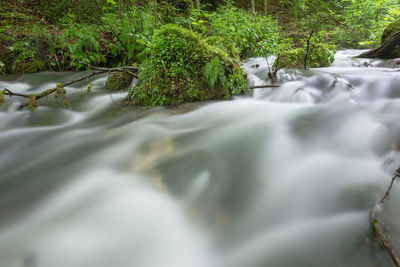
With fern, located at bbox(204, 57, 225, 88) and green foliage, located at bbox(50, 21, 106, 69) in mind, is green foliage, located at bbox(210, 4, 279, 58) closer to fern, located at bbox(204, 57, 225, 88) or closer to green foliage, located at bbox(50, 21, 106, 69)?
fern, located at bbox(204, 57, 225, 88)

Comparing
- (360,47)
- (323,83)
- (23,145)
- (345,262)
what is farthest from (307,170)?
(360,47)

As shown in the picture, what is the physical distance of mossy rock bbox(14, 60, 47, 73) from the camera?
6.29 metres

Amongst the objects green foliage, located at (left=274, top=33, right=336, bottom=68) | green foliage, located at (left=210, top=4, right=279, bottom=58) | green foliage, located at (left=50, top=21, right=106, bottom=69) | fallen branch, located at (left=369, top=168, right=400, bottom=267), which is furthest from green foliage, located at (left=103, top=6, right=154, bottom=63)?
fallen branch, located at (left=369, top=168, right=400, bottom=267)

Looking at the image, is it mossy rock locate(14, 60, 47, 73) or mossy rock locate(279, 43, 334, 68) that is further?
mossy rock locate(14, 60, 47, 73)

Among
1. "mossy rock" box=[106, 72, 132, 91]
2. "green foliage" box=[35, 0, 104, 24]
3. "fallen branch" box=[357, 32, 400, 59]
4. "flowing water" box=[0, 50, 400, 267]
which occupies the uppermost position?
"green foliage" box=[35, 0, 104, 24]

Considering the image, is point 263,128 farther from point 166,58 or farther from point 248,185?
point 166,58

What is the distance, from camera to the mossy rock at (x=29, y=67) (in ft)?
20.6

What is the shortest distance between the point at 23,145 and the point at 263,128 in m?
2.69

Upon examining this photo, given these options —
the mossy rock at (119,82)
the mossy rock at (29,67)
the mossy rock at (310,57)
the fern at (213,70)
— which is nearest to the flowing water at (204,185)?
the fern at (213,70)

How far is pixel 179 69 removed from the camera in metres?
3.31

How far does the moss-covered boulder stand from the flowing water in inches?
11.2

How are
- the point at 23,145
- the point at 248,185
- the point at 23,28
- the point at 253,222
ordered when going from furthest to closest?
the point at 23,28 → the point at 23,145 → the point at 248,185 → the point at 253,222

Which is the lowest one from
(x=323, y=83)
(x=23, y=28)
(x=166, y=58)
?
(x=323, y=83)

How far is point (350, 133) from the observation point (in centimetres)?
234
